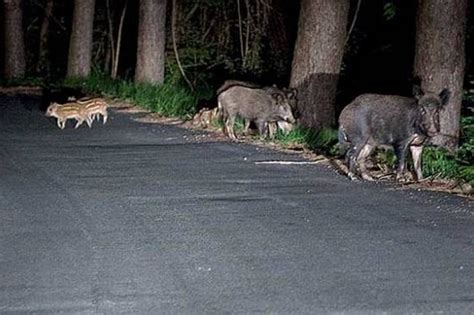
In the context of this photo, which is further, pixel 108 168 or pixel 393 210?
pixel 108 168

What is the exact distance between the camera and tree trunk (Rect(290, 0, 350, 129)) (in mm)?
19844

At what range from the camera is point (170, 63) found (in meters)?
32.5

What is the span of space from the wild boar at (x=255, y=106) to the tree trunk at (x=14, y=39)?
67.4 ft

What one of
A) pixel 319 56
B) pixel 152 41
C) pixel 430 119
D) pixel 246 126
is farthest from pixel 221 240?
pixel 152 41

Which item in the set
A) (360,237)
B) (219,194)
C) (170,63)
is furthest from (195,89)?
(360,237)

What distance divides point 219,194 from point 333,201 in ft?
4.51

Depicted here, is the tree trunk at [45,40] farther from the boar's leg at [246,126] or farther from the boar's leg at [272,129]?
the boar's leg at [272,129]

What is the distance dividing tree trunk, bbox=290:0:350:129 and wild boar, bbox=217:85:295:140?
28.0 inches

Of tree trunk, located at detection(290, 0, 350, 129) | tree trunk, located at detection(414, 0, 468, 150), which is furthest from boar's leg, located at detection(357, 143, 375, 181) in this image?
tree trunk, located at detection(290, 0, 350, 129)

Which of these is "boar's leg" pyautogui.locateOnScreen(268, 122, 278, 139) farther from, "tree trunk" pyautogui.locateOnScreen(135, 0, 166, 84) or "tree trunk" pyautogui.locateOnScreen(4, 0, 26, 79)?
"tree trunk" pyautogui.locateOnScreen(4, 0, 26, 79)

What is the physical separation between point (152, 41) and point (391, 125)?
53.2ft

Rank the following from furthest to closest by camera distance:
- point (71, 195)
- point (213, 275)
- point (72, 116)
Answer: point (72, 116) < point (71, 195) < point (213, 275)

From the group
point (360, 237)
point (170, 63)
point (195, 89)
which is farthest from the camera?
point (170, 63)

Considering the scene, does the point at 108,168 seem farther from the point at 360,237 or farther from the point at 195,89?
the point at 195,89
